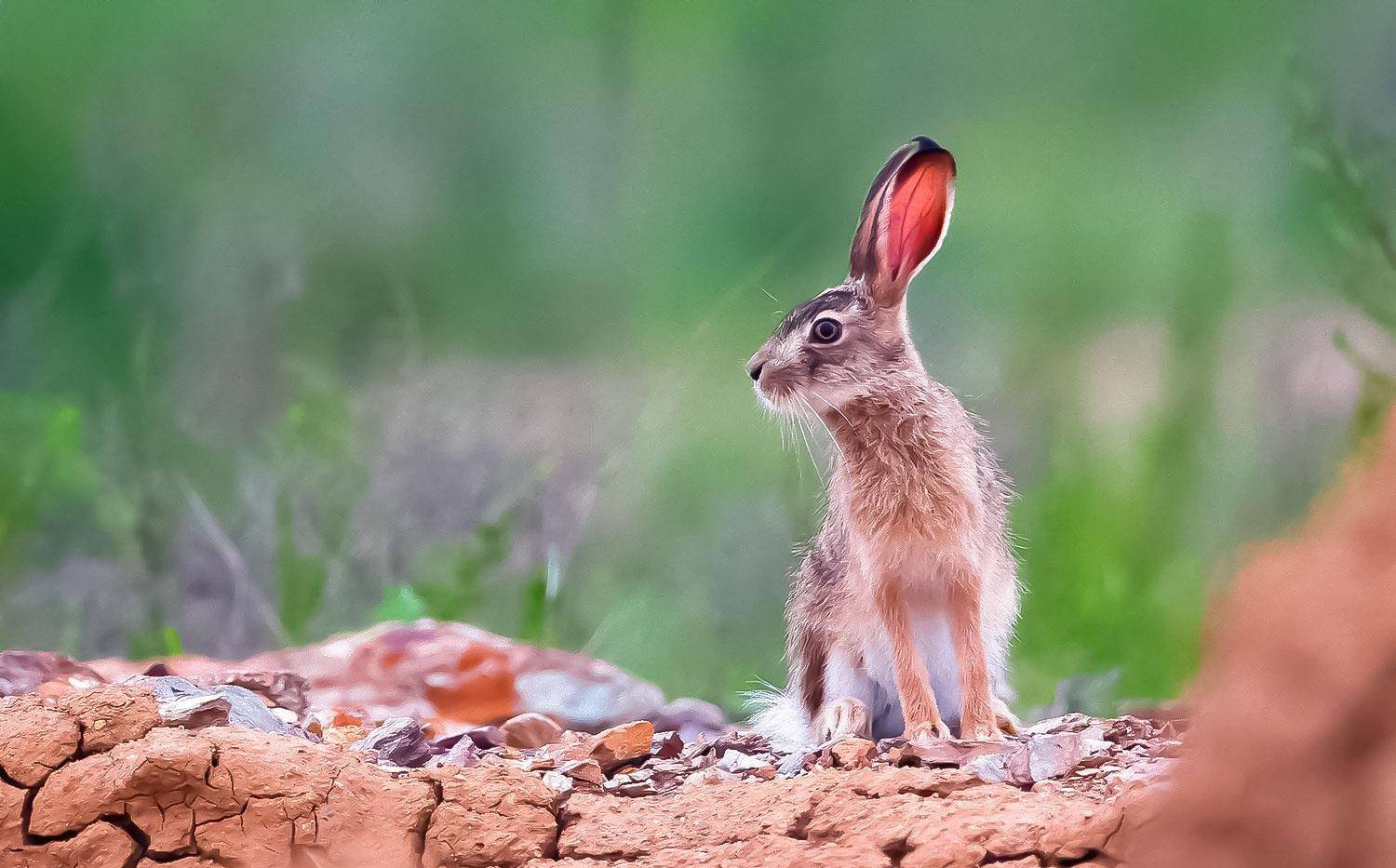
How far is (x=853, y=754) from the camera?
2580mm

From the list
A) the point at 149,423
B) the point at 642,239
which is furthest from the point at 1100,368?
the point at 149,423

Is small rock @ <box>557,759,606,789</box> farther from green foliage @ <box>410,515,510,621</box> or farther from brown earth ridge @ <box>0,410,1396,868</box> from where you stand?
green foliage @ <box>410,515,510,621</box>

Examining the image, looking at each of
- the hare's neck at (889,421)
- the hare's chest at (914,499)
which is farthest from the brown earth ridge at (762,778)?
the hare's neck at (889,421)

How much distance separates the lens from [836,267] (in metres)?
4.32

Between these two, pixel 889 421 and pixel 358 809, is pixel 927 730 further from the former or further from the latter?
pixel 358 809

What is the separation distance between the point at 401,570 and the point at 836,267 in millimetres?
2012

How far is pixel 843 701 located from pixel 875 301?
106 cm

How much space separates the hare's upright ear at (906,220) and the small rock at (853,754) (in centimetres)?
116

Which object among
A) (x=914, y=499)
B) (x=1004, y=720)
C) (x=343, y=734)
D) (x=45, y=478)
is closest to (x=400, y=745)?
(x=343, y=734)

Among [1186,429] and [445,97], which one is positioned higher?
[445,97]

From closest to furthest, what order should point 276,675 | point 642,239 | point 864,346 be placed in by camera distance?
point 864,346, point 276,675, point 642,239

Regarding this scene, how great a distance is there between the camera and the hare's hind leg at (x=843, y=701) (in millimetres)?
3078

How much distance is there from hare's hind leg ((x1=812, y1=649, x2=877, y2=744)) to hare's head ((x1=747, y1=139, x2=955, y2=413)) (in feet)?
2.25

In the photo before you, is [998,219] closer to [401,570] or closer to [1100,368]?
[1100,368]
